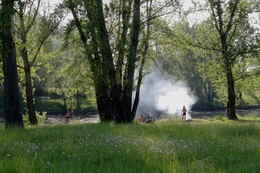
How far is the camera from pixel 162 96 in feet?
290

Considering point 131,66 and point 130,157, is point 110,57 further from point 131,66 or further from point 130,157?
point 130,157

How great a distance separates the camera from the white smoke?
81.6 m

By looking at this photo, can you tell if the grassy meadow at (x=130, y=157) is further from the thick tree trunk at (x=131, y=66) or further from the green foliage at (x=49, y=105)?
the green foliage at (x=49, y=105)

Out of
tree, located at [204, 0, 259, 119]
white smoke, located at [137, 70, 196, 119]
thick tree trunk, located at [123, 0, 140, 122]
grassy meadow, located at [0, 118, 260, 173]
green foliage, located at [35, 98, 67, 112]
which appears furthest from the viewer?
white smoke, located at [137, 70, 196, 119]

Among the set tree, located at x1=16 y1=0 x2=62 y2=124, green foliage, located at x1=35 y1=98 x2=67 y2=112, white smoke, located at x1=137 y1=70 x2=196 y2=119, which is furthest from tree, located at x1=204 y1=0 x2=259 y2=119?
green foliage, located at x1=35 y1=98 x2=67 y2=112

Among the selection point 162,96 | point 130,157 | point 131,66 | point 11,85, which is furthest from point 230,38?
point 162,96

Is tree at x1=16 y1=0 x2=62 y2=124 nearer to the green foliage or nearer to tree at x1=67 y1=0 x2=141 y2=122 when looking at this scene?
tree at x1=67 y1=0 x2=141 y2=122

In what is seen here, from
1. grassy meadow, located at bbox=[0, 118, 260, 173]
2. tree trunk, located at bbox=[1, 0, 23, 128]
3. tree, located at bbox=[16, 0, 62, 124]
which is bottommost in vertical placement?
grassy meadow, located at bbox=[0, 118, 260, 173]

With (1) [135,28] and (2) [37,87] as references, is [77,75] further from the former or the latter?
(2) [37,87]

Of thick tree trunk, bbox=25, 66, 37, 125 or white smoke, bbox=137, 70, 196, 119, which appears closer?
thick tree trunk, bbox=25, 66, 37, 125

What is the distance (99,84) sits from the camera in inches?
749

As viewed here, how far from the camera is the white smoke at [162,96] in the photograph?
81625mm

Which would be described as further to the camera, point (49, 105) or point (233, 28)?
point (49, 105)

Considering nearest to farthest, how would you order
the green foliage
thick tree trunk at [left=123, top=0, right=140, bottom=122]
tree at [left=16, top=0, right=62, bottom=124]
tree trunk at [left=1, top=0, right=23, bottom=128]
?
tree trunk at [left=1, top=0, right=23, bottom=128]
thick tree trunk at [left=123, top=0, right=140, bottom=122]
tree at [left=16, top=0, right=62, bottom=124]
the green foliage
